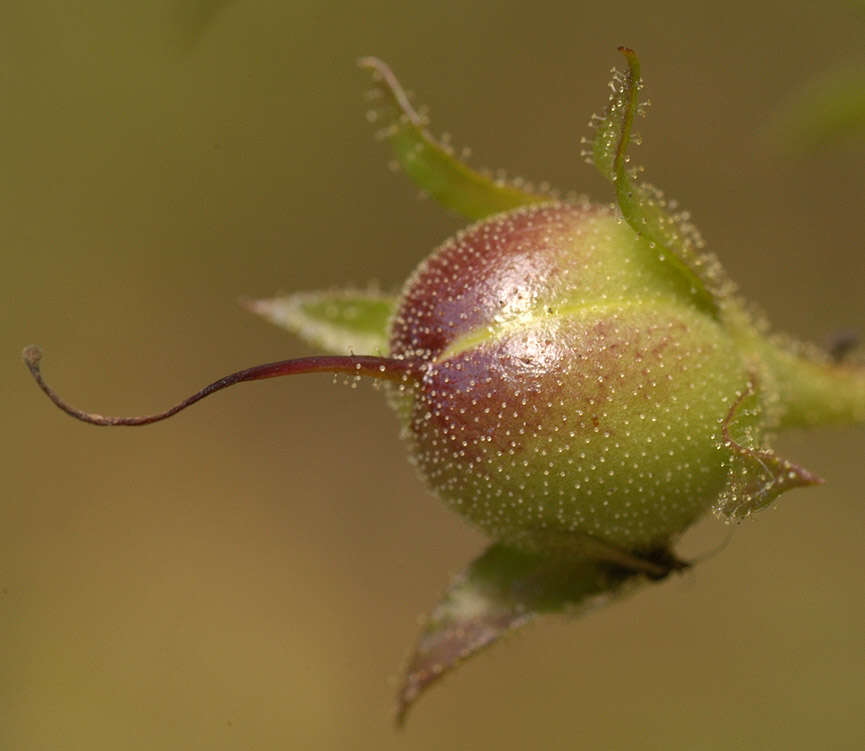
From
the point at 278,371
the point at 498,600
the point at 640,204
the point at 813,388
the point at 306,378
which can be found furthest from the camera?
the point at 306,378

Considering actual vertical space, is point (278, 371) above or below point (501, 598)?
above

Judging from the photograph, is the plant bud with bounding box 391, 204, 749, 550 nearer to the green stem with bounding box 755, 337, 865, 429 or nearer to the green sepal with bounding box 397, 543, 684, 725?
the green sepal with bounding box 397, 543, 684, 725

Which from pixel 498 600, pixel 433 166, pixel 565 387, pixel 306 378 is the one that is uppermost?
pixel 306 378

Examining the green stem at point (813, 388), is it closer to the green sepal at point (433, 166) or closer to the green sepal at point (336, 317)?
the green sepal at point (433, 166)

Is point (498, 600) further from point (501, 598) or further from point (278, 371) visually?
point (278, 371)

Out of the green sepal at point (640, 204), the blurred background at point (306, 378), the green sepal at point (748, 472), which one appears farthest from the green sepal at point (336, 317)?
the blurred background at point (306, 378)

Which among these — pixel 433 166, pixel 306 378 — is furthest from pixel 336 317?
pixel 306 378
